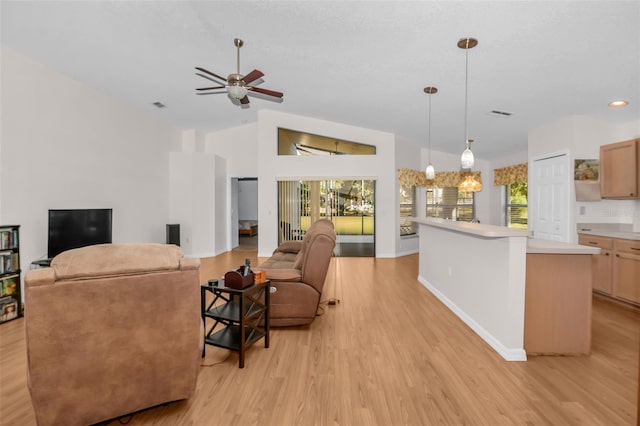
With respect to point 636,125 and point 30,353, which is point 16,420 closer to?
point 30,353

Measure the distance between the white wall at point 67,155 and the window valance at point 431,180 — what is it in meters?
5.65

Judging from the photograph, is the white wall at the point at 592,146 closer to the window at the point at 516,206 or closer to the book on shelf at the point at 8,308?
the window at the point at 516,206

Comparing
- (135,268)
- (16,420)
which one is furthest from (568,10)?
(16,420)

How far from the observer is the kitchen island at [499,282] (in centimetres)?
246

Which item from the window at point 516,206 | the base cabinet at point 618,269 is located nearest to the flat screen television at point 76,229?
the base cabinet at point 618,269

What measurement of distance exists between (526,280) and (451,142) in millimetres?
4997

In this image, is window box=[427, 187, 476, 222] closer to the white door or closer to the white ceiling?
the white door

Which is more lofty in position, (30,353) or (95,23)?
(95,23)

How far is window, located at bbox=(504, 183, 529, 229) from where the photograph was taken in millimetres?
7038

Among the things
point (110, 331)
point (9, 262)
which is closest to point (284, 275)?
point (110, 331)

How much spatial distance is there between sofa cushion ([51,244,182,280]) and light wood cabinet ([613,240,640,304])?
4.84m

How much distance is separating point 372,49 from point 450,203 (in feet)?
18.9

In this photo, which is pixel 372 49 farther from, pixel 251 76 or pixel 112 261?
pixel 112 261

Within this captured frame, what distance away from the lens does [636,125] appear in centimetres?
425
